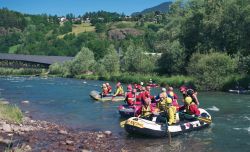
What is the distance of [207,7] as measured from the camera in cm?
5788

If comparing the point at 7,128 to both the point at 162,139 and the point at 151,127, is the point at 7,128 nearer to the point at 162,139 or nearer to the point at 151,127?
the point at 151,127

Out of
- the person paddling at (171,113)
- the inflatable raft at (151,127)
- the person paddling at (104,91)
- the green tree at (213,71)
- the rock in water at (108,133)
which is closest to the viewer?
the inflatable raft at (151,127)

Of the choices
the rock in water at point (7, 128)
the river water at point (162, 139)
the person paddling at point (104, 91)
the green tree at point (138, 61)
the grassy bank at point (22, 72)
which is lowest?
the grassy bank at point (22, 72)

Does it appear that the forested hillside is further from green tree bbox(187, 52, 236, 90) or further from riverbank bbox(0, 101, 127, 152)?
riverbank bbox(0, 101, 127, 152)

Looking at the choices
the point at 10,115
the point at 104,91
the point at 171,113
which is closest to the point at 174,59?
the point at 104,91

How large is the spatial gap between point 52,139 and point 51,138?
25cm

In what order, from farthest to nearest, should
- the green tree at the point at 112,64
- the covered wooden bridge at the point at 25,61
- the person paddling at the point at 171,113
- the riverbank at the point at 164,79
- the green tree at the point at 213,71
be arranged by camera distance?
the covered wooden bridge at the point at 25,61
the green tree at the point at 112,64
the green tree at the point at 213,71
the riverbank at the point at 164,79
the person paddling at the point at 171,113

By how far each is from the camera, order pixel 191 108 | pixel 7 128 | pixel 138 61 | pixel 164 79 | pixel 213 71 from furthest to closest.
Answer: pixel 138 61 → pixel 164 79 → pixel 213 71 → pixel 191 108 → pixel 7 128

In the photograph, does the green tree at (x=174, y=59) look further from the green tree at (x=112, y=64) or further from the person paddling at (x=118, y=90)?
the person paddling at (x=118, y=90)

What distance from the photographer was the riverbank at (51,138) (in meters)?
17.8

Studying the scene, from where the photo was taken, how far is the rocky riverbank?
1778 centimetres

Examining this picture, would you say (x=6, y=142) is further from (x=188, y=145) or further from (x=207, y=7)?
(x=207, y=7)

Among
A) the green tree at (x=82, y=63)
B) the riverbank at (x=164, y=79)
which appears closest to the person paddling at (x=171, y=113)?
the riverbank at (x=164, y=79)

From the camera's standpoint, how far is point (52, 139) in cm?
1981
